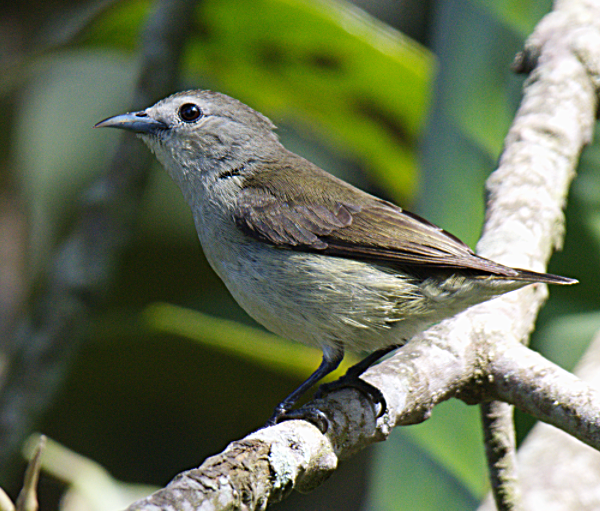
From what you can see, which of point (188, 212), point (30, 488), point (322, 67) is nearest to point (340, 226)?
point (30, 488)

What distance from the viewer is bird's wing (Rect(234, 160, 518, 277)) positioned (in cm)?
244

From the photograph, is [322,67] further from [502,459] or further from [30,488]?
[30,488]

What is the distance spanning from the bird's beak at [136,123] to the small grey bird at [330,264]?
0.04 feet

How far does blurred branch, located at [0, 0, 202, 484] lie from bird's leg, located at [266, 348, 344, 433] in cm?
158

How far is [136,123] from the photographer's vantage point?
2.82 meters

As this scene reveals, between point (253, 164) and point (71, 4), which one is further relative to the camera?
point (71, 4)

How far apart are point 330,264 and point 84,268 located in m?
1.67

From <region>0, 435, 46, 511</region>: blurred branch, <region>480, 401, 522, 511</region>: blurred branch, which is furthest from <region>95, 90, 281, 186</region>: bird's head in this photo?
<region>0, 435, 46, 511</region>: blurred branch

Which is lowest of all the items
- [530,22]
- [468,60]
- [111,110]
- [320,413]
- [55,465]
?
[55,465]

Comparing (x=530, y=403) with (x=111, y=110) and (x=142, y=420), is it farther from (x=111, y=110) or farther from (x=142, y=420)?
(x=111, y=110)

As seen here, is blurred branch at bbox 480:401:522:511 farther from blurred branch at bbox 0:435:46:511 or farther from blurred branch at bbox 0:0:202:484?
blurred branch at bbox 0:0:202:484

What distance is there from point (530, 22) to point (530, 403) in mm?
2379

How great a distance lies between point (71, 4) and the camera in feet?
19.7

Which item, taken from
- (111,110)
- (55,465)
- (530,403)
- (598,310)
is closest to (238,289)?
(530,403)
